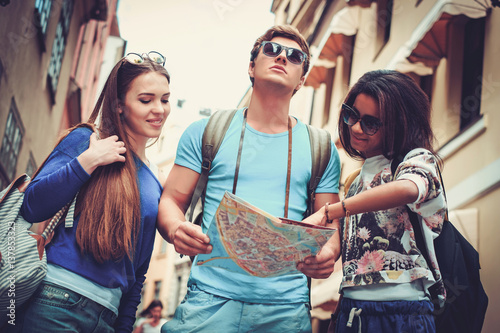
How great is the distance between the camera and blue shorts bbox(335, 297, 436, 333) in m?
2.49

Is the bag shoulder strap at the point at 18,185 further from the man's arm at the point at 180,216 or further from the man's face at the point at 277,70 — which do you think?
the man's face at the point at 277,70

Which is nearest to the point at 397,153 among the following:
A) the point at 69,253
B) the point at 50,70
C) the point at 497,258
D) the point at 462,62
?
the point at 69,253

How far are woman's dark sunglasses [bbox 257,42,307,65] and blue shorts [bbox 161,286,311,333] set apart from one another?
1.36 metres

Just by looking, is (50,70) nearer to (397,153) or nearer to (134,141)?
(134,141)

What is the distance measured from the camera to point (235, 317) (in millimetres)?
2760

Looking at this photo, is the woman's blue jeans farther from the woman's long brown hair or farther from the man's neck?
the man's neck

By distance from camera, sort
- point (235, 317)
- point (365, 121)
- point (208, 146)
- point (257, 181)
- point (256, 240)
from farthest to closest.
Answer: point (208, 146), point (257, 181), point (365, 121), point (235, 317), point (256, 240)

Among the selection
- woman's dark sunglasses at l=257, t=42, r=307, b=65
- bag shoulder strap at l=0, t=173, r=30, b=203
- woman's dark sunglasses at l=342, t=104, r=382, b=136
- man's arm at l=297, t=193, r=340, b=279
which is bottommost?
man's arm at l=297, t=193, r=340, b=279

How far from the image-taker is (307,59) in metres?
3.48

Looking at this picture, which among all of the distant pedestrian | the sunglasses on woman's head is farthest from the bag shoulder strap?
the distant pedestrian

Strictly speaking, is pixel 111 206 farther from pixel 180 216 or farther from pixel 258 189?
pixel 258 189

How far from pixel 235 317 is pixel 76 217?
0.88 m

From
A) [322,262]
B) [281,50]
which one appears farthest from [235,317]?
[281,50]

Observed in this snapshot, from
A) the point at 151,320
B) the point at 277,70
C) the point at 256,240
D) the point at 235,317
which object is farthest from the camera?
the point at 151,320
